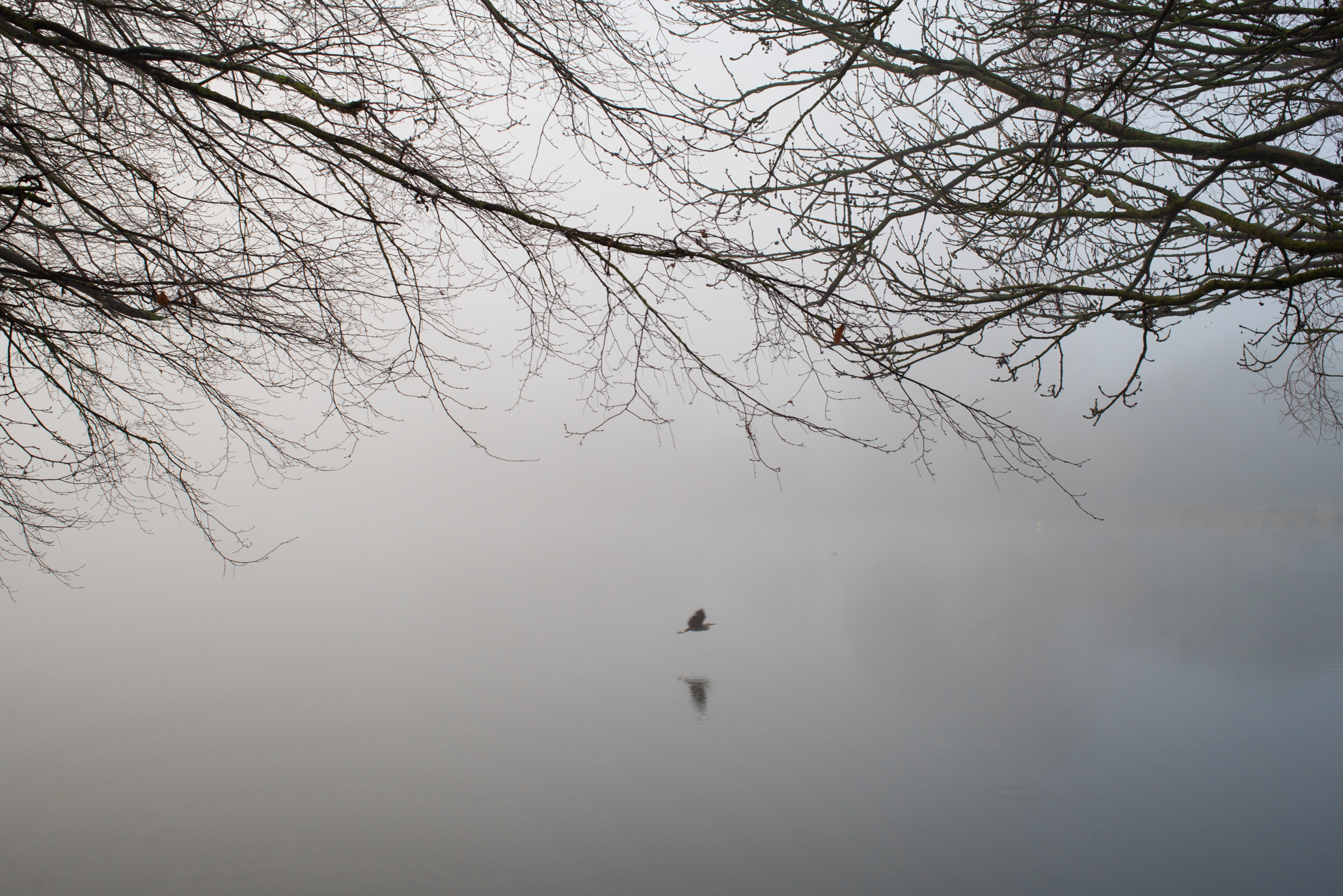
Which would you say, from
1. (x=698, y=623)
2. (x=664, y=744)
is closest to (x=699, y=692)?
(x=698, y=623)

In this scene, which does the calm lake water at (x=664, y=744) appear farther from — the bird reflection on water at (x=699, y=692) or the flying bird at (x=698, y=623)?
the flying bird at (x=698, y=623)

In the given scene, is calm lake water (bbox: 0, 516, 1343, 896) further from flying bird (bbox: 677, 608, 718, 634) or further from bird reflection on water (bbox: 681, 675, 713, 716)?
flying bird (bbox: 677, 608, 718, 634)

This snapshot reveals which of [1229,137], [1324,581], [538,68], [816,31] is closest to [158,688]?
[538,68]

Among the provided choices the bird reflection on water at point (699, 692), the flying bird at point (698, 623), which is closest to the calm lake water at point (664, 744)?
the bird reflection on water at point (699, 692)

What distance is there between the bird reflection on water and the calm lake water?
145 millimetres

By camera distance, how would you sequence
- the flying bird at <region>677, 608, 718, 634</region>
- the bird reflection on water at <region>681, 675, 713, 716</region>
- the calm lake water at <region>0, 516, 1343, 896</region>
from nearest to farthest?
the calm lake water at <region>0, 516, 1343, 896</region>, the bird reflection on water at <region>681, 675, 713, 716</region>, the flying bird at <region>677, 608, 718, 634</region>

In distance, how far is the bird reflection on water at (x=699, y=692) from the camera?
764 centimetres

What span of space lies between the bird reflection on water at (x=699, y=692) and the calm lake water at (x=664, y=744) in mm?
145

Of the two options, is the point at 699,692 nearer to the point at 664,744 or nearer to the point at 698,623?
the point at 698,623

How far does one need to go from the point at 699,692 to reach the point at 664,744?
151 cm

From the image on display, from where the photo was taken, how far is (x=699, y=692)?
8.11m

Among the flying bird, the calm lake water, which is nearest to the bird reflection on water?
the calm lake water

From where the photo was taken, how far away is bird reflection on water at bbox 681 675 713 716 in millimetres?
7645

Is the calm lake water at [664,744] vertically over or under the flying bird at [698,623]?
under
